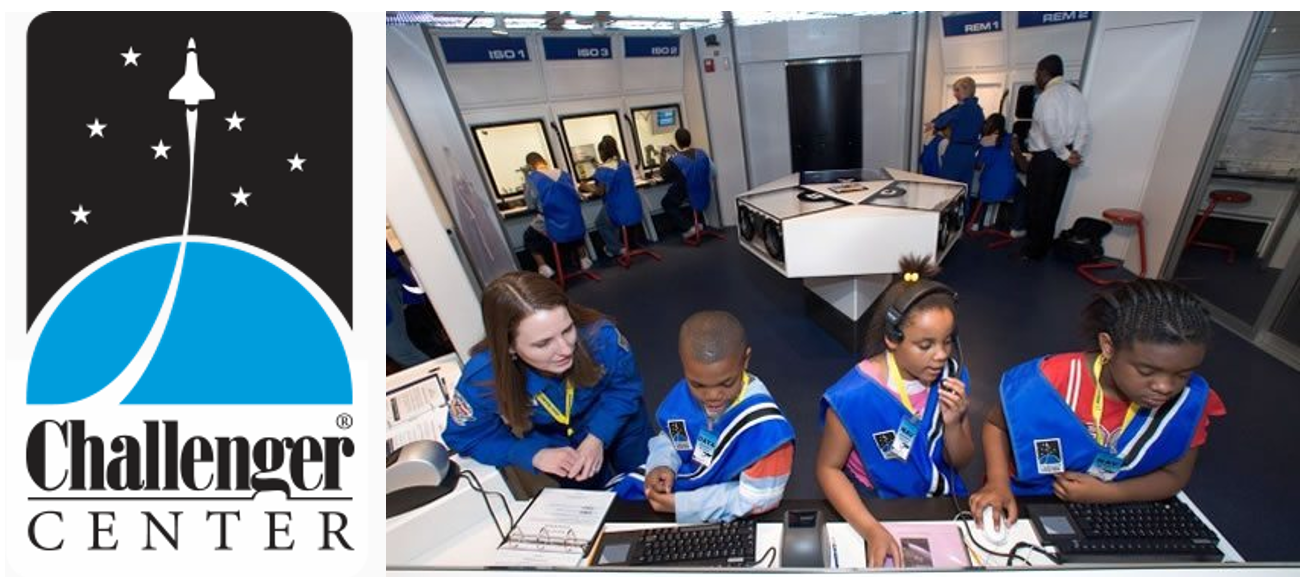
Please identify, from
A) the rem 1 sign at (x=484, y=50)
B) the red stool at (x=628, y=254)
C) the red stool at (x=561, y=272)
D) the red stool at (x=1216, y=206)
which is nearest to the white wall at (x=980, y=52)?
the red stool at (x=1216, y=206)

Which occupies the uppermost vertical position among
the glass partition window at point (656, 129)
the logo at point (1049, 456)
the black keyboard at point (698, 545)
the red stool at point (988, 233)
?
the glass partition window at point (656, 129)

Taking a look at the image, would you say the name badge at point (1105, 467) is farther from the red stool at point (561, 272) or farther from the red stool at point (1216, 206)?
the red stool at point (1216, 206)

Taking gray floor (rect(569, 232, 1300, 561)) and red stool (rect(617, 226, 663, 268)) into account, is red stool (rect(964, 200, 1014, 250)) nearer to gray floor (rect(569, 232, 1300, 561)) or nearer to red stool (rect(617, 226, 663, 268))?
gray floor (rect(569, 232, 1300, 561))

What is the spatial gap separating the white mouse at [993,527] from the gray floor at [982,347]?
100cm

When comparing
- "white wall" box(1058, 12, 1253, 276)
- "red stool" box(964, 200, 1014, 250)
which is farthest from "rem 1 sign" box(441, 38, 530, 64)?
"red stool" box(964, 200, 1014, 250)

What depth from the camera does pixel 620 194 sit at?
2049 millimetres

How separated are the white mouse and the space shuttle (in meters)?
Answer: 1.19

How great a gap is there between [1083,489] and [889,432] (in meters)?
0.34

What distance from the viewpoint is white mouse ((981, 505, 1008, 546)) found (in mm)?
822

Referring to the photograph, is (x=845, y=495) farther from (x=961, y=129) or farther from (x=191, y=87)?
(x=961, y=129)

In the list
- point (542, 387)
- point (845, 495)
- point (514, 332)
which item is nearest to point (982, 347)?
point (845, 495)

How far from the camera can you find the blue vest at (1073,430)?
915 mm

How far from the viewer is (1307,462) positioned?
519 millimetres

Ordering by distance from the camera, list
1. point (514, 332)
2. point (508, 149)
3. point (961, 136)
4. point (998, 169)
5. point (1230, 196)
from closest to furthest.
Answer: point (514, 332) < point (508, 149) < point (961, 136) < point (1230, 196) < point (998, 169)
